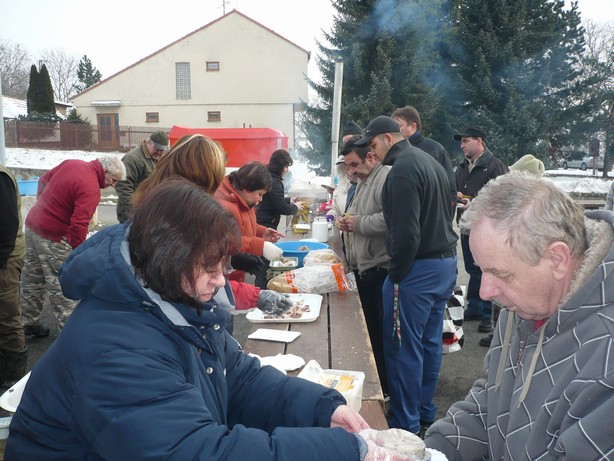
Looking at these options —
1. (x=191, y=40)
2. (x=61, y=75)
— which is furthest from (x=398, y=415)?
(x=61, y=75)

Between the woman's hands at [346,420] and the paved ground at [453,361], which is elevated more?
the woman's hands at [346,420]

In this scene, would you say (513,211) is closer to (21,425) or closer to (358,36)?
(21,425)

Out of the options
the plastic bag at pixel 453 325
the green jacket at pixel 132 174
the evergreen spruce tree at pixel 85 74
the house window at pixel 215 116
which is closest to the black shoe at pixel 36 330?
the green jacket at pixel 132 174

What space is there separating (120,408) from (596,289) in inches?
45.2

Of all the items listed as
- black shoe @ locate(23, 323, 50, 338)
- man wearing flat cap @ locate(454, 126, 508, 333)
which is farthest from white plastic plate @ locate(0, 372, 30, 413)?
man wearing flat cap @ locate(454, 126, 508, 333)

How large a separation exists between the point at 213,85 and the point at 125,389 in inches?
1229

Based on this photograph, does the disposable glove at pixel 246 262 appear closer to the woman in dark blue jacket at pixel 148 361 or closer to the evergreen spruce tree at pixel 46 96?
the woman in dark blue jacket at pixel 148 361

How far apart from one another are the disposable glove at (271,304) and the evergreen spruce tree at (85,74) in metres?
53.5

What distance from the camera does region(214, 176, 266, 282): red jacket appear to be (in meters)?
3.72

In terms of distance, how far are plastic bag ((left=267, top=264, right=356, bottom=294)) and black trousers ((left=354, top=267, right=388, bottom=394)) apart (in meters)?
0.38

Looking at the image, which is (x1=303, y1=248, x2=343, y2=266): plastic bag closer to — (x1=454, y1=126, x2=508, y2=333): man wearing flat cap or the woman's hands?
the woman's hands

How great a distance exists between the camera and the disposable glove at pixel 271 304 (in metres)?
3.12

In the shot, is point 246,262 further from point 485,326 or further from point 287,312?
point 485,326

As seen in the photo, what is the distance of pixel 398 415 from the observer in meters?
3.56
